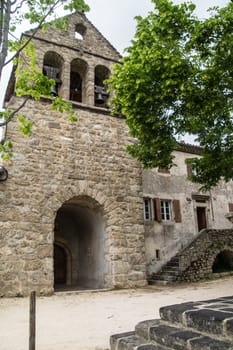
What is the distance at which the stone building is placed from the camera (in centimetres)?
862

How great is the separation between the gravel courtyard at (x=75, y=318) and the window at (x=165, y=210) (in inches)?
242

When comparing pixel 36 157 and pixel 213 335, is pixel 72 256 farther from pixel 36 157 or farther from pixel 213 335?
pixel 213 335

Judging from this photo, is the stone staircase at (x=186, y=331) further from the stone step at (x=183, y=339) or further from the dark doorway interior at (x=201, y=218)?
the dark doorway interior at (x=201, y=218)

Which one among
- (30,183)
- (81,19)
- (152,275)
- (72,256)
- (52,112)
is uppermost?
(81,19)

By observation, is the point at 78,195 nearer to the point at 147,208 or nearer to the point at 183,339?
the point at 147,208

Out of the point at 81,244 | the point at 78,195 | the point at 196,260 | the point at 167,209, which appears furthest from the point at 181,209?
the point at 78,195

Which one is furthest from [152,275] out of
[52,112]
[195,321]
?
[195,321]

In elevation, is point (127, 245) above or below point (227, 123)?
below

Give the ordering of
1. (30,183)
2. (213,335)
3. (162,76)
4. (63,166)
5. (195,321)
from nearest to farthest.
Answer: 1. (213,335)
2. (195,321)
3. (162,76)
4. (30,183)
5. (63,166)

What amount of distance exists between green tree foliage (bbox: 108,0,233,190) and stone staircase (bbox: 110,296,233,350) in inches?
188

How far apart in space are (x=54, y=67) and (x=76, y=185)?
5377 mm

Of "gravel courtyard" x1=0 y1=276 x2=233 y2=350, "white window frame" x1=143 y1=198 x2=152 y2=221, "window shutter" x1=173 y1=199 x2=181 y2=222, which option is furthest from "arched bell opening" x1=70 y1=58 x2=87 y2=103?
"gravel courtyard" x1=0 y1=276 x2=233 y2=350

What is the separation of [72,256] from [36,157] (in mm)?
5677

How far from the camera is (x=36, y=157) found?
31.1ft
